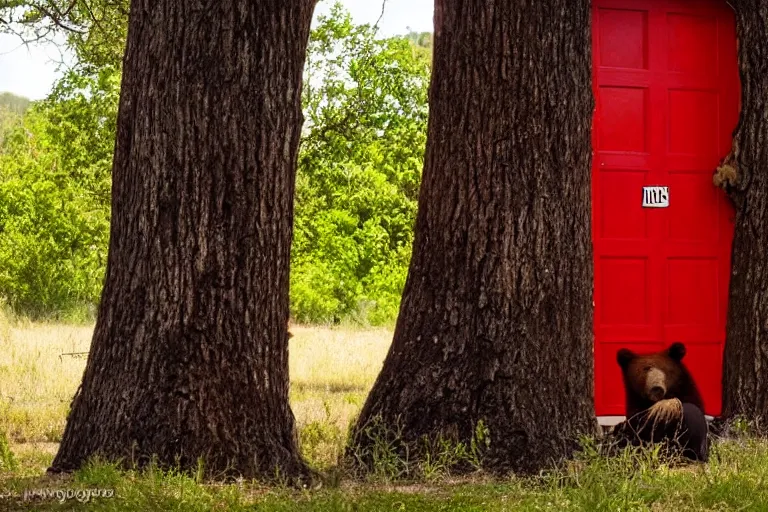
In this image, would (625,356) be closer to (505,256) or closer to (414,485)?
(505,256)

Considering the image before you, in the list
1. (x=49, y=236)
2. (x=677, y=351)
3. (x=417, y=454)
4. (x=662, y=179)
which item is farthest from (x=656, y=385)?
(x=49, y=236)

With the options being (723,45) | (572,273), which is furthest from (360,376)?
(572,273)

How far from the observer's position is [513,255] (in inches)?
270

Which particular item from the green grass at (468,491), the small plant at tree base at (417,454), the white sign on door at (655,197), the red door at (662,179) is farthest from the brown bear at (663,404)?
the white sign on door at (655,197)

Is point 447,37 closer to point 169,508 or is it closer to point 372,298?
point 169,508

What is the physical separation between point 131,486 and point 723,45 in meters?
6.46

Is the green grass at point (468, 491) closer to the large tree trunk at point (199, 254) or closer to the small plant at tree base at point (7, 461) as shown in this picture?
Answer: the small plant at tree base at point (7, 461)

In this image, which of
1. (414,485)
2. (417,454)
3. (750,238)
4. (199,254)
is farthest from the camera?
(750,238)

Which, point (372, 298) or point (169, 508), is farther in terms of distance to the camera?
point (372, 298)

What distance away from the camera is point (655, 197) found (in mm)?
9352

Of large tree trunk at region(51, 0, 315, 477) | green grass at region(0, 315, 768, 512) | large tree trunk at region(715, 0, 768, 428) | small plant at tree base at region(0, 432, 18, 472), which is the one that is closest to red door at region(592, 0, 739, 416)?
large tree trunk at region(715, 0, 768, 428)

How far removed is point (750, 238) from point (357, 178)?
12.3 m

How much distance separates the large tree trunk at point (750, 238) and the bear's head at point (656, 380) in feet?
3.85

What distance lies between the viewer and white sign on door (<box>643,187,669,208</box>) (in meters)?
9.32
